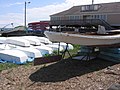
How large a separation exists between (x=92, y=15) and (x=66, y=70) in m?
29.3

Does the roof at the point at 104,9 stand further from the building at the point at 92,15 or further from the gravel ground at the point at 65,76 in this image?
the gravel ground at the point at 65,76

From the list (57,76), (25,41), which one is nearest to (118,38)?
(57,76)

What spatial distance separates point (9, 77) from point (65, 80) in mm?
2122

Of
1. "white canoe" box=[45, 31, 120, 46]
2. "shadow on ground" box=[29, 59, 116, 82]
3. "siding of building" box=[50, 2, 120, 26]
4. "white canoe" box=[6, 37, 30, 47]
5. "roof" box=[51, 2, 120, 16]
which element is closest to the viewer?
"shadow on ground" box=[29, 59, 116, 82]

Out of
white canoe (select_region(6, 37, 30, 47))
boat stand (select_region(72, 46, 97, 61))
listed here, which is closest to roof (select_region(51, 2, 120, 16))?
white canoe (select_region(6, 37, 30, 47))

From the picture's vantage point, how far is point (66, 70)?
871 cm

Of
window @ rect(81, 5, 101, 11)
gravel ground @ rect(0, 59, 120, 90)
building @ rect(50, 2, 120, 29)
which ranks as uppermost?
window @ rect(81, 5, 101, 11)

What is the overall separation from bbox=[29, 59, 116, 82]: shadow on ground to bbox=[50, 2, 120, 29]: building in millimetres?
21636

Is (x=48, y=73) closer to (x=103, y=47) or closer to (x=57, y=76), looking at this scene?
(x=57, y=76)

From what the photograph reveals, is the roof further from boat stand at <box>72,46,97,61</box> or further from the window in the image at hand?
boat stand at <box>72,46,97,61</box>

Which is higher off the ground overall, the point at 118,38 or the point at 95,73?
the point at 118,38

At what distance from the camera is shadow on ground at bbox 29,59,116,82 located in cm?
808

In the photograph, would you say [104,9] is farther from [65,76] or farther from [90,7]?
[65,76]

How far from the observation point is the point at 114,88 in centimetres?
624
